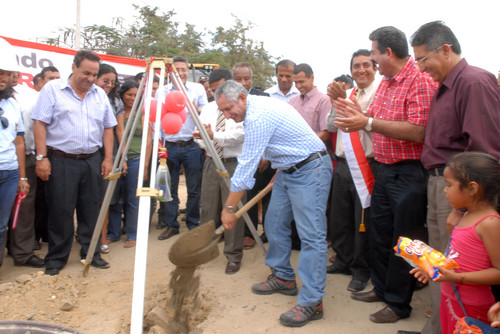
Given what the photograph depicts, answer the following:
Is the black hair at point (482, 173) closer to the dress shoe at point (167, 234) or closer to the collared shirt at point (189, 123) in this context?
the collared shirt at point (189, 123)

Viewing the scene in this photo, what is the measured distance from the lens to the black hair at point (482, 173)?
1909 millimetres

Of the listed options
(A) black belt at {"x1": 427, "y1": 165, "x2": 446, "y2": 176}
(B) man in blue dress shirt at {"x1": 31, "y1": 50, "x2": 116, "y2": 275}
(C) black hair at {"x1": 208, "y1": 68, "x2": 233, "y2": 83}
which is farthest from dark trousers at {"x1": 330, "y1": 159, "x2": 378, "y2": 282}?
(B) man in blue dress shirt at {"x1": 31, "y1": 50, "x2": 116, "y2": 275}

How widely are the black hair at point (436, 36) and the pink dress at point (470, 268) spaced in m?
1.06

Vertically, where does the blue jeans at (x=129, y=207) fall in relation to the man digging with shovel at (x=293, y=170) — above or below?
below

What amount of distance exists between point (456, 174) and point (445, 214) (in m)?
0.43

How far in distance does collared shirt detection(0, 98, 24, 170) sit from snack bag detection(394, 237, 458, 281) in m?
3.18

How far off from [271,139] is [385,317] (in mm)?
1532

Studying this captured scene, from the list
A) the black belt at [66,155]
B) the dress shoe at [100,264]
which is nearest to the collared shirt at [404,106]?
the black belt at [66,155]

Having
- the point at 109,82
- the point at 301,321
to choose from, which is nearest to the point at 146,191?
the point at 301,321

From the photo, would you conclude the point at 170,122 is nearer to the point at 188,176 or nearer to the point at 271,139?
the point at 271,139

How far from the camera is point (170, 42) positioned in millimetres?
21484

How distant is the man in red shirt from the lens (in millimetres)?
2596

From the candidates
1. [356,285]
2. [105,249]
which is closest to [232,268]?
[356,285]

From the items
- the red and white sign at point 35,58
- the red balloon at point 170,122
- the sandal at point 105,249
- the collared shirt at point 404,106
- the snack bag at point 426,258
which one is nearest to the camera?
the snack bag at point 426,258
